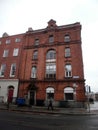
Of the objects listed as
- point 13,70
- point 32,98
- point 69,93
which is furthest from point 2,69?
point 69,93

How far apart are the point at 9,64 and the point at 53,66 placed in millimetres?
10803

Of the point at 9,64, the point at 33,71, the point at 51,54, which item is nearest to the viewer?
the point at 33,71

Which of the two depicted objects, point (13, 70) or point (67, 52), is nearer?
point (67, 52)

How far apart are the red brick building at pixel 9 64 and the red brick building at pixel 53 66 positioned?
1.34m

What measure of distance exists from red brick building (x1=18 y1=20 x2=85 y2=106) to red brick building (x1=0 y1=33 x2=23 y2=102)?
134 centimetres

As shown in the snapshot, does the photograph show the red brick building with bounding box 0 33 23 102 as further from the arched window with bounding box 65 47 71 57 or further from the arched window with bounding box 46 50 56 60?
the arched window with bounding box 65 47 71 57

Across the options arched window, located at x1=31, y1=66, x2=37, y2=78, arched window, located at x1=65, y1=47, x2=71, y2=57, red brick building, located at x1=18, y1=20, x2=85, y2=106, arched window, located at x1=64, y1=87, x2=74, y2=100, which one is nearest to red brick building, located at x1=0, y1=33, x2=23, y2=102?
red brick building, located at x1=18, y1=20, x2=85, y2=106

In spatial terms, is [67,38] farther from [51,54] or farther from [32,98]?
[32,98]

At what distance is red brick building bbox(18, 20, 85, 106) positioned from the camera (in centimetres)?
2347

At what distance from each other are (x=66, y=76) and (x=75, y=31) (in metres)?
9.98

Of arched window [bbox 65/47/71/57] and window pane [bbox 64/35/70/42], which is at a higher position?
window pane [bbox 64/35/70/42]

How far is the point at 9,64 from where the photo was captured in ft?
98.4

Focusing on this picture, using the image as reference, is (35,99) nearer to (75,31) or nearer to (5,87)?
(5,87)

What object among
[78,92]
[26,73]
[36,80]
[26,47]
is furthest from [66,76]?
[26,47]
